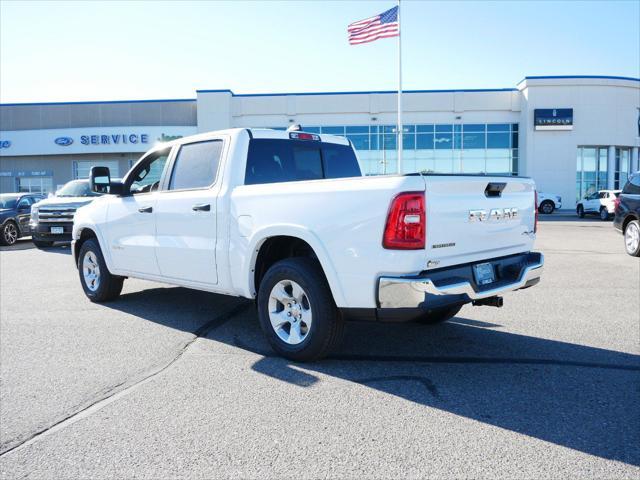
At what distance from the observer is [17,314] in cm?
644

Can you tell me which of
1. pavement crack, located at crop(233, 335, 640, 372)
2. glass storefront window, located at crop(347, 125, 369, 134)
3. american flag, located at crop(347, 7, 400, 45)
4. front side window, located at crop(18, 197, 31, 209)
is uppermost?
american flag, located at crop(347, 7, 400, 45)

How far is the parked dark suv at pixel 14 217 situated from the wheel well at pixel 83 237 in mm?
10409

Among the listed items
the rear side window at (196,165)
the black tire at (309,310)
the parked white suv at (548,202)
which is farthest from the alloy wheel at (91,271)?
the parked white suv at (548,202)

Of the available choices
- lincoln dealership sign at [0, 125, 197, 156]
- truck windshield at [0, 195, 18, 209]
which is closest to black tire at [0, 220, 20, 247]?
truck windshield at [0, 195, 18, 209]

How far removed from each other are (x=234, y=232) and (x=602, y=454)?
3244 mm

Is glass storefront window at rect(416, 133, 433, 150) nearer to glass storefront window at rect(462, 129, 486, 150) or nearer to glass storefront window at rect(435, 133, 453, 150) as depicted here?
glass storefront window at rect(435, 133, 453, 150)

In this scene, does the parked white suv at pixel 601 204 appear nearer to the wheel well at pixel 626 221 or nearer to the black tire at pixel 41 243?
the wheel well at pixel 626 221

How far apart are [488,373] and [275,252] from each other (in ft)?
6.86

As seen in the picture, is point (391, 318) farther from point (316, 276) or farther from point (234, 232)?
point (234, 232)

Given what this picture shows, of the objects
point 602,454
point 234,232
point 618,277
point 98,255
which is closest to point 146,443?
point 234,232

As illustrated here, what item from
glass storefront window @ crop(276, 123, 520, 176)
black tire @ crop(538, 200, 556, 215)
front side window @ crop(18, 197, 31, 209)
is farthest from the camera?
glass storefront window @ crop(276, 123, 520, 176)

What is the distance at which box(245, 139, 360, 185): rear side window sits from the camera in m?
5.16

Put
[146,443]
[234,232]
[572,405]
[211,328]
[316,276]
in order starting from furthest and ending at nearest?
1. [211,328]
2. [234,232]
3. [316,276]
4. [572,405]
5. [146,443]

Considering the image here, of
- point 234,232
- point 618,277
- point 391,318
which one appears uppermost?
point 234,232
